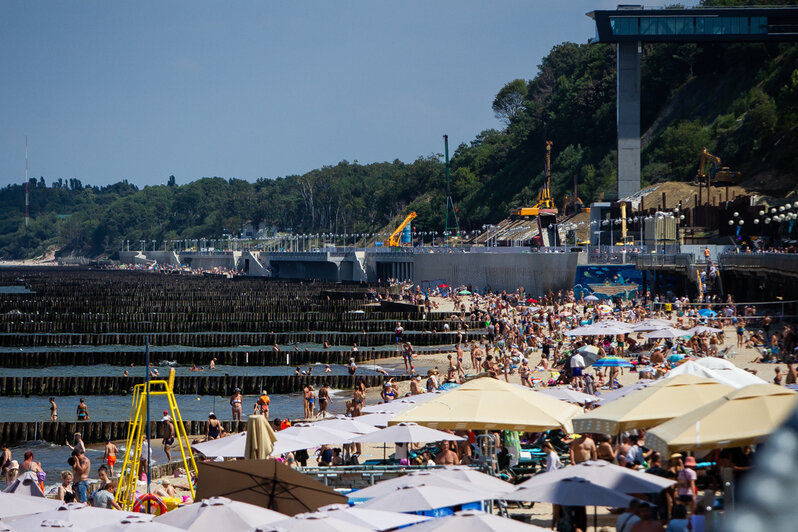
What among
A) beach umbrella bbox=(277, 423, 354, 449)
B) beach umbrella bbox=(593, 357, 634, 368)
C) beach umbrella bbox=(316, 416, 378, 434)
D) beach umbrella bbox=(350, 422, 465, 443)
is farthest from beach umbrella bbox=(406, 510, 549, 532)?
beach umbrella bbox=(593, 357, 634, 368)

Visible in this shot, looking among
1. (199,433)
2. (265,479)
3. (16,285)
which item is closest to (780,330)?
(199,433)

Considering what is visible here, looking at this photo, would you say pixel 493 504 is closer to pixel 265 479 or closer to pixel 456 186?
pixel 265 479

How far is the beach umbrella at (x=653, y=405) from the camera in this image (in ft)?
43.3

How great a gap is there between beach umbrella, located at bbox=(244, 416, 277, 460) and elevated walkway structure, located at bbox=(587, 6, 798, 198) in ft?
255

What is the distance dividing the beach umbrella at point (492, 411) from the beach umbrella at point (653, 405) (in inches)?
28.3

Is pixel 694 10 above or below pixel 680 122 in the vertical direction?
above

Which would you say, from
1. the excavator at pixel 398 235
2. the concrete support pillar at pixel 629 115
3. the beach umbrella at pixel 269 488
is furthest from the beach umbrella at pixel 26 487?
the excavator at pixel 398 235

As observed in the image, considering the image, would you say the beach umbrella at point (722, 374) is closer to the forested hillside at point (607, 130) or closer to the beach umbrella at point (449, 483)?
the beach umbrella at point (449, 483)

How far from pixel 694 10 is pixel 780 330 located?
59.3 meters

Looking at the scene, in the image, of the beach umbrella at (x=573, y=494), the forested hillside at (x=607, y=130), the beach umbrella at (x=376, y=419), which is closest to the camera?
the beach umbrella at (x=573, y=494)

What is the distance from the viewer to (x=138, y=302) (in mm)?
82625

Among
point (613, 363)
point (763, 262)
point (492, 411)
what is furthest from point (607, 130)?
point (492, 411)

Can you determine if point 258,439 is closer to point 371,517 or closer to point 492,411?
point 492,411

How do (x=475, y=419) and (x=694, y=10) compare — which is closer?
(x=475, y=419)
